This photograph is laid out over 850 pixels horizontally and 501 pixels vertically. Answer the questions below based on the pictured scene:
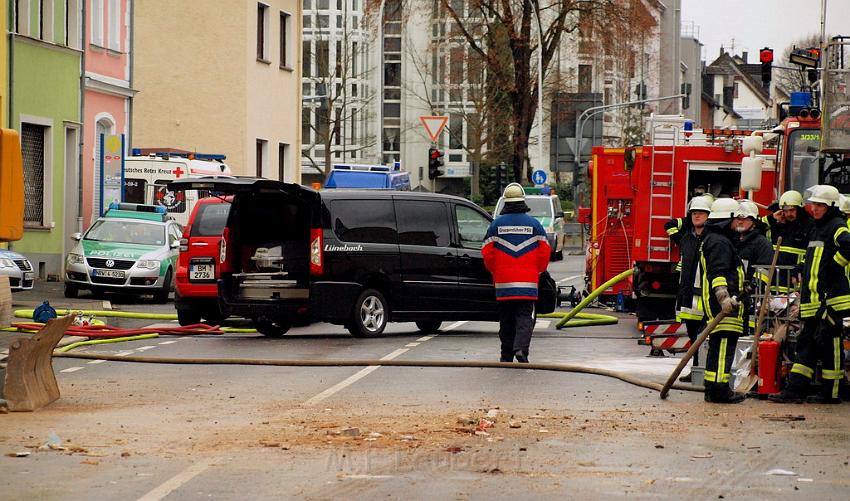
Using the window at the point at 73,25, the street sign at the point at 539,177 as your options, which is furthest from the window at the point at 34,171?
the street sign at the point at 539,177

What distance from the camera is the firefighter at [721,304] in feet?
41.2

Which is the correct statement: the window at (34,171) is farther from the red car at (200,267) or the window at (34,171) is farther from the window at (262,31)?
the window at (262,31)

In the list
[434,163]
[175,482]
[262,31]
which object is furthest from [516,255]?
[262,31]

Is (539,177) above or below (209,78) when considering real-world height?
below

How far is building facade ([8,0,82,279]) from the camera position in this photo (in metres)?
31.2

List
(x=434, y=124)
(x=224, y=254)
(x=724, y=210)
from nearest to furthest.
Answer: (x=724, y=210) → (x=224, y=254) → (x=434, y=124)

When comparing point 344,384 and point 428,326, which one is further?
point 428,326

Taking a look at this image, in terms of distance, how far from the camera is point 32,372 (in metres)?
12.1

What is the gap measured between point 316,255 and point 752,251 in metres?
6.64

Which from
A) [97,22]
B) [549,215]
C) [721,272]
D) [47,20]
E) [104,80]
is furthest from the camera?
[549,215]

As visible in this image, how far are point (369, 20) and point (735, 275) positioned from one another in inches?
1499

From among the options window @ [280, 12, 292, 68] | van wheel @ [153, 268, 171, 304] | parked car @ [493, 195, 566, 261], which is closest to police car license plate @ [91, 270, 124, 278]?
van wheel @ [153, 268, 171, 304]

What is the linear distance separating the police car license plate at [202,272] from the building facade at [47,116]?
1049cm

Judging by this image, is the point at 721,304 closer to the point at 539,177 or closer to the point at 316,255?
the point at 316,255
